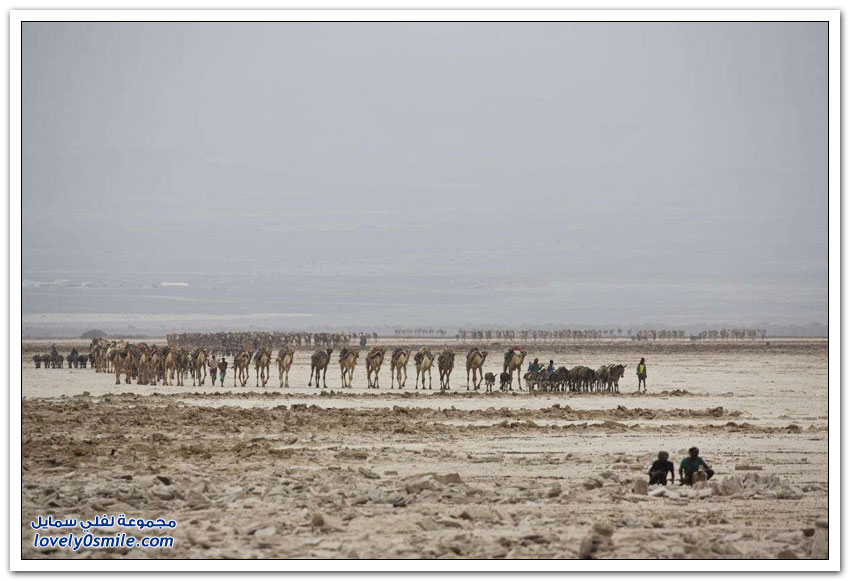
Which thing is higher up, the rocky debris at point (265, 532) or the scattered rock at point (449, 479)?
the scattered rock at point (449, 479)

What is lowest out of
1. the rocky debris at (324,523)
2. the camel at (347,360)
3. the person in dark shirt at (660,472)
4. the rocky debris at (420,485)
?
the rocky debris at (324,523)

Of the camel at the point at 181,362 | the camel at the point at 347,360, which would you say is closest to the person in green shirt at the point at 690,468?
the camel at the point at 347,360

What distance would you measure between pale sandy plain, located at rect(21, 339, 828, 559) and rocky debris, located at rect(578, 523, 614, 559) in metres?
0.03

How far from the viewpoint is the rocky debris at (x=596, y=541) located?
11.5m

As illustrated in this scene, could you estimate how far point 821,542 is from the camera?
38.8ft

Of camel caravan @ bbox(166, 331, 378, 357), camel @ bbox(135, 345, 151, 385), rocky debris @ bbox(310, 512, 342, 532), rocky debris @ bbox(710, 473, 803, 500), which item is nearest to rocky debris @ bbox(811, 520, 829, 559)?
rocky debris @ bbox(710, 473, 803, 500)

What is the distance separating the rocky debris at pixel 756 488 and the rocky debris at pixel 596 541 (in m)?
2.89

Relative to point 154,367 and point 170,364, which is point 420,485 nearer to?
point 170,364

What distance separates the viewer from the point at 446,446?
20.3 meters

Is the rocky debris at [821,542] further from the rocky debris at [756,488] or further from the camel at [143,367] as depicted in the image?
the camel at [143,367]

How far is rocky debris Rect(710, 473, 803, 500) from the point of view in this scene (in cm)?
1474

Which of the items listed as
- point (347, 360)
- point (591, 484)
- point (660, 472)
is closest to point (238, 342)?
point (347, 360)

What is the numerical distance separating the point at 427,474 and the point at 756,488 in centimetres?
402
